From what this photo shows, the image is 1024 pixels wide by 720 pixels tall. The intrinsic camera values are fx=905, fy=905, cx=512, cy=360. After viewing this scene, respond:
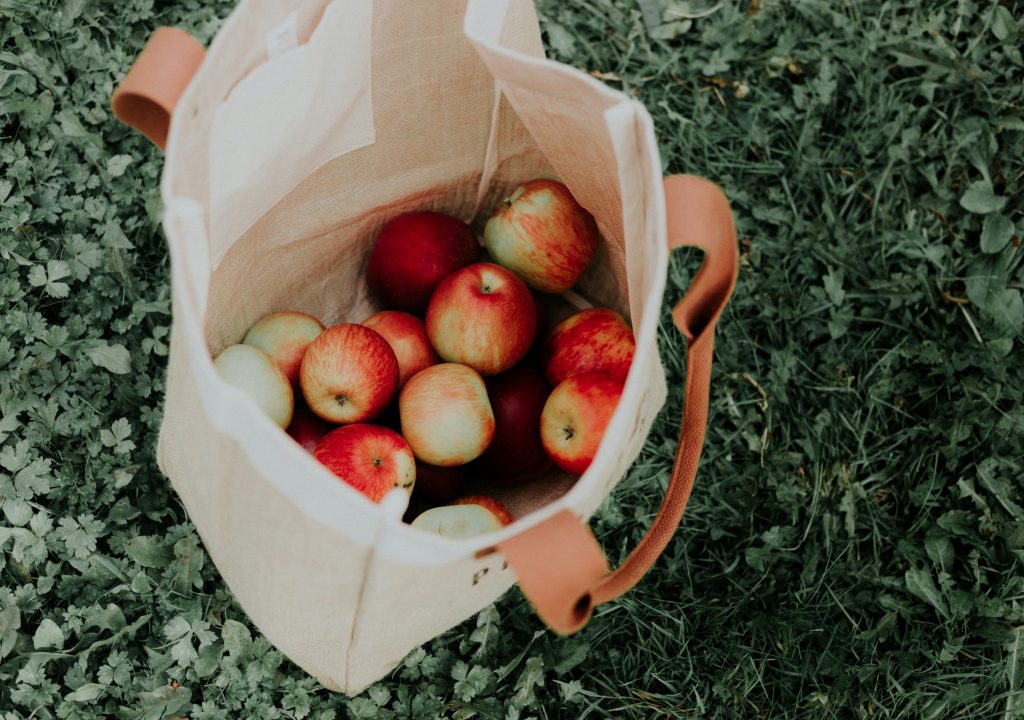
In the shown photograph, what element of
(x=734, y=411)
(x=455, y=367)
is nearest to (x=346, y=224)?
(x=455, y=367)

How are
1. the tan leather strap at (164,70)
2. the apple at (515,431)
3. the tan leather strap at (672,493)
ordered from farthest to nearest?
the apple at (515,431) < the tan leather strap at (164,70) < the tan leather strap at (672,493)

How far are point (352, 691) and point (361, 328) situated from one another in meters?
0.57

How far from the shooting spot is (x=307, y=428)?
149cm

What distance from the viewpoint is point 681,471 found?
125 cm

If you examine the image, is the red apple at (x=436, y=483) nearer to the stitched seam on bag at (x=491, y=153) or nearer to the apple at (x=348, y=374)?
the apple at (x=348, y=374)

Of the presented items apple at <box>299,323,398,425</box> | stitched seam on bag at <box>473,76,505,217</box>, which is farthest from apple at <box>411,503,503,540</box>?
stitched seam on bag at <box>473,76,505,217</box>

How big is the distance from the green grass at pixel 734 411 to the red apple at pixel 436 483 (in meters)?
0.29

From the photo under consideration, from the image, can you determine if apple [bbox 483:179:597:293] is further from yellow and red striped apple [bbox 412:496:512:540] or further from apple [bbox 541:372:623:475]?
yellow and red striped apple [bbox 412:496:512:540]

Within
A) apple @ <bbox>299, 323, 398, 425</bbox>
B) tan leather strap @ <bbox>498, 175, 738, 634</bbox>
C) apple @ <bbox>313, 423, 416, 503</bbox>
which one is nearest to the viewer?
tan leather strap @ <bbox>498, 175, 738, 634</bbox>

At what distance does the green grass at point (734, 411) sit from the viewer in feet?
5.22

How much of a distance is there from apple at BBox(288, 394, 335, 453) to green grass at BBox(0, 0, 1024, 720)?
0.32 meters

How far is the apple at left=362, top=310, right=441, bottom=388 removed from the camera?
1.57 m

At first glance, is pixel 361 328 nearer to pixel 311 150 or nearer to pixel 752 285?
pixel 311 150

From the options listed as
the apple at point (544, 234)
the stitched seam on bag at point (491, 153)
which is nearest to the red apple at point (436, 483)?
the apple at point (544, 234)
